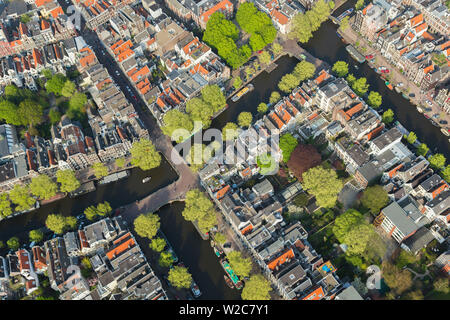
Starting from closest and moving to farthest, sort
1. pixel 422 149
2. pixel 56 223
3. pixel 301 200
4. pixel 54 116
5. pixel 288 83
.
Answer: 1. pixel 56 223
2. pixel 301 200
3. pixel 422 149
4. pixel 54 116
5. pixel 288 83

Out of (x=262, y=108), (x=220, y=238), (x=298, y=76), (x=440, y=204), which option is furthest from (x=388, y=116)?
(x=220, y=238)

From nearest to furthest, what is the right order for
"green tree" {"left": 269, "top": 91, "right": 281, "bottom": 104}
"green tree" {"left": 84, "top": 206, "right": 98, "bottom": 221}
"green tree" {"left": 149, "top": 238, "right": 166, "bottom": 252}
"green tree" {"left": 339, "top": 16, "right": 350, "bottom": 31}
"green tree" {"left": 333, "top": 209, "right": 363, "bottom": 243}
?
"green tree" {"left": 333, "top": 209, "right": 363, "bottom": 243} → "green tree" {"left": 149, "top": 238, "right": 166, "bottom": 252} → "green tree" {"left": 84, "top": 206, "right": 98, "bottom": 221} → "green tree" {"left": 269, "top": 91, "right": 281, "bottom": 104} → "green tree" {"left": 339, "top": 16, "right": 350, "bottom": 31}

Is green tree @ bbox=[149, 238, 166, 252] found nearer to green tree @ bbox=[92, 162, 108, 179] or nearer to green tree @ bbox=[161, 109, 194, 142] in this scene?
green tree @ bbox=[92, 162, 108, 179]

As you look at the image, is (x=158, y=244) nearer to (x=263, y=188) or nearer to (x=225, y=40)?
(x=263, y=188)

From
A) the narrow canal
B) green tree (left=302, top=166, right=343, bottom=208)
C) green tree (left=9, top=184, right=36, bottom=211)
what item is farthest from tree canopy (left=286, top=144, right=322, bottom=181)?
green tree (left=9, top=184, right=36, bottom=211)

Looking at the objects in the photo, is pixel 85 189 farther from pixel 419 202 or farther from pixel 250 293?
pixel 419 202

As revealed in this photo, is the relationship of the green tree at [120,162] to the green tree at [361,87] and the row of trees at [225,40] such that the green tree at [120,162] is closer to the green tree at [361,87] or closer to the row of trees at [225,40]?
the row of trees at [225,40]
